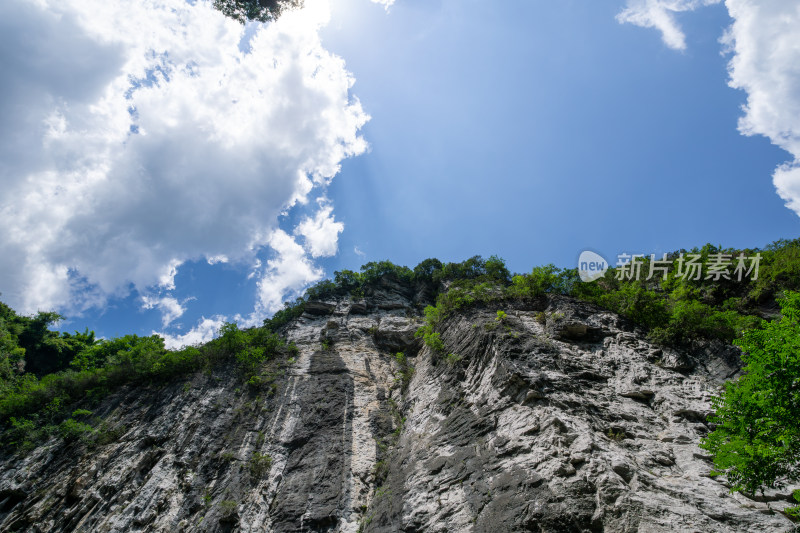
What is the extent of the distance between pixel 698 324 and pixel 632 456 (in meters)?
6.49

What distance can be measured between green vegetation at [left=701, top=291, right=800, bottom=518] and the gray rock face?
0.53 metres

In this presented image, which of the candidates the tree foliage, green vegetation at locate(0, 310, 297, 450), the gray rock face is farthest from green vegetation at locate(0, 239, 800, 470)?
the tree foliage

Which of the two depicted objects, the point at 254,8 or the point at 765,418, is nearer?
the point at 765,418

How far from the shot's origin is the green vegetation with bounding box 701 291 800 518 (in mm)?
6863

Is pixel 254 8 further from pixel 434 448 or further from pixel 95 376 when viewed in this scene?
pixel 95 376

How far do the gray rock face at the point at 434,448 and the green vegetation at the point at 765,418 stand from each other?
528 millimetres

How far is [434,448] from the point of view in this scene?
1234 centimetres

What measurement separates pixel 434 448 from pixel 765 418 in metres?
8.41

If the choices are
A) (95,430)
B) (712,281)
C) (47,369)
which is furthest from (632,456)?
(47,369)

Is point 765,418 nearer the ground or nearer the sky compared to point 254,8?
nearer the ground

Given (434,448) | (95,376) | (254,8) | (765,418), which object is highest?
(254,8)

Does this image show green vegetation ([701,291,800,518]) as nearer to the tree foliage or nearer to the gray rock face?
the gray rock face

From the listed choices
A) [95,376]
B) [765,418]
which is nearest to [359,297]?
[95,376]

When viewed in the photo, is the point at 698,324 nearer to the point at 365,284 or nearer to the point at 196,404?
the point at 196,404
